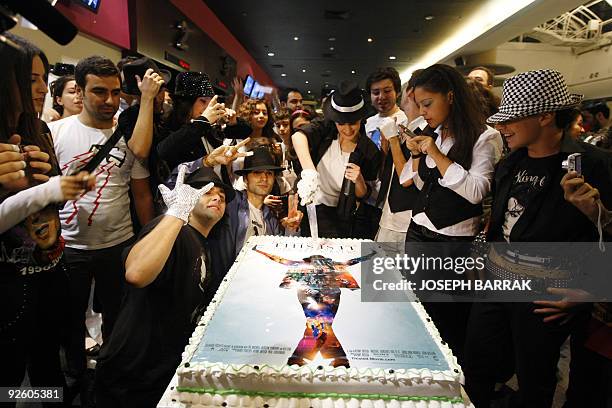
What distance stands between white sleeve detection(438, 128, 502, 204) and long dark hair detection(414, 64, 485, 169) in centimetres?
3

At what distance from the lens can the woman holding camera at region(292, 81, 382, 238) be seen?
88.4 inches

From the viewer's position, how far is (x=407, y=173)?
198 centimetres

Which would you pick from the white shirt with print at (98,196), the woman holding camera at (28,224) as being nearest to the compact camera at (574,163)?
the woman holding camera at (28,224)

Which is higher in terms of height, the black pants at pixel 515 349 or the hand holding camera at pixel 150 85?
the hand holding camera at pixel 150 85

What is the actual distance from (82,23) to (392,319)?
4.42ft

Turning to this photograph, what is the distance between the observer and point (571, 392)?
5.17ft

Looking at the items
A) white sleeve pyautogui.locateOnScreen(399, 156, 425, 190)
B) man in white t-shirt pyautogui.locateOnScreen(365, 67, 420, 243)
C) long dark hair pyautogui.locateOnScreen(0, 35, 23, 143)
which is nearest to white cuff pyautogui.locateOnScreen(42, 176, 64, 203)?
long dark hair pyautogui.locateOnScreen(0, 35, 23, 143)

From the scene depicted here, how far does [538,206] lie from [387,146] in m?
1.06

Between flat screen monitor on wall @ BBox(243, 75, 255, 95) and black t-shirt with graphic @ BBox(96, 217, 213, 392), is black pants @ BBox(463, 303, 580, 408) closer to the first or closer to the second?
black t-shirt with graphic @ BBox(96, 217, 213, 392)

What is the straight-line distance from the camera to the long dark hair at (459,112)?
1.61 metres

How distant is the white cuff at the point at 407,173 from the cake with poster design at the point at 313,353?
0.84 meters

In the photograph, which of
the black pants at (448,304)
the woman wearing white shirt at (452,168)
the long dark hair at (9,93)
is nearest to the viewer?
the long dark hair at (9,93)

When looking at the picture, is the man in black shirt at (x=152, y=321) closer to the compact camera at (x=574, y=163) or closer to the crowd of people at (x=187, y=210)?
the crowd of people at (x=187, y=210)

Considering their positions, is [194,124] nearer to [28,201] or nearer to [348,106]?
[28,201]
